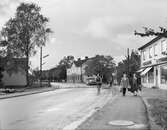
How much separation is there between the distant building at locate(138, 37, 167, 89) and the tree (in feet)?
60.3

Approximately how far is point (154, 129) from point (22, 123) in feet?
15.1

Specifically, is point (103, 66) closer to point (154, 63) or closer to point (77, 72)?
point (154, 63)

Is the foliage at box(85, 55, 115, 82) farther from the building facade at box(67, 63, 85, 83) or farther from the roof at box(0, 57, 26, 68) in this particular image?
the building facade at box(67, 63, 85, 83)

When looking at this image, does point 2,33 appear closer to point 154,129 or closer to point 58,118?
point 58,118

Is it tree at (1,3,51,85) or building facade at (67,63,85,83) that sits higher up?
tree at (1,3,51,85)

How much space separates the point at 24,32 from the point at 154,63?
961 inches

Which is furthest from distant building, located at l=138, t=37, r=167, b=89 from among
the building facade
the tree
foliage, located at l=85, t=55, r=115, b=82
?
the building facade

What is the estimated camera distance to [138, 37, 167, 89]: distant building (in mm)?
38812

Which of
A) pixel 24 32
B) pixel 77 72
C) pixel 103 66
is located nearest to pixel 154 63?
pixel 24 32

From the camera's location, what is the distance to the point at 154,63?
42719 millimetres

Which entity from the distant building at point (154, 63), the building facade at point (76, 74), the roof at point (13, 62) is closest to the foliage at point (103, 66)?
the roof at point (13, 62)

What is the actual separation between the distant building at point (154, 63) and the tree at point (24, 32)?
1837cm

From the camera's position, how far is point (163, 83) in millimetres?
38719

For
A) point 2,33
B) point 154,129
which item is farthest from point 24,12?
point 154,129
